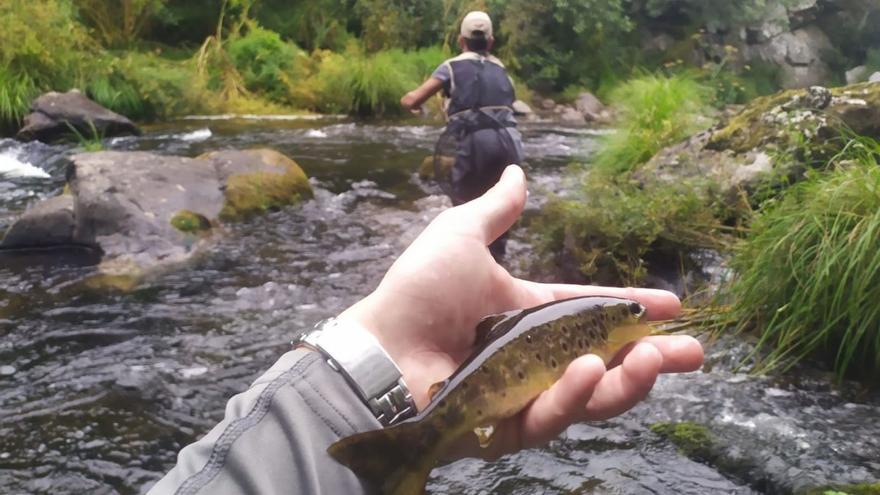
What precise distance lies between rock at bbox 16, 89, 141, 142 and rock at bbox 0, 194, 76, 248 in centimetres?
431

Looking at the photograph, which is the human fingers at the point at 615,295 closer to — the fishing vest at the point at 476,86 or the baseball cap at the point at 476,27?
the fishing vest at the point at 476,86

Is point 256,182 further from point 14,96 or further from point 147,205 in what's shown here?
point 14,96

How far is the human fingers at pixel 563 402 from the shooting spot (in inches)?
74.7

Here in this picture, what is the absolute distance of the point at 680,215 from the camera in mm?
6117

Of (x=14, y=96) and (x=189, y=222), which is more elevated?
(x=14, y=96)

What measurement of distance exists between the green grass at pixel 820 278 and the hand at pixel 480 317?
7.43 feet

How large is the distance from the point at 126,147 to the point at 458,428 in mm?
10987

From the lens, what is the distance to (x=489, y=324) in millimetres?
2352

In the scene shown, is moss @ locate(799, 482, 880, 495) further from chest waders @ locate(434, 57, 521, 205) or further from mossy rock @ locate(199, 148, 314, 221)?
mossy rock @ locate(199, 148, 314, 221)

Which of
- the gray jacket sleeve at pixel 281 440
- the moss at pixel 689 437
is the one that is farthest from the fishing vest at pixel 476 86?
the gray jacket sleeve at pixel 281 440

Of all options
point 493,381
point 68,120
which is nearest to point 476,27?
point 493,381

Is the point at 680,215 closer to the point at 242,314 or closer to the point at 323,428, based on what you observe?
the point at 242,314

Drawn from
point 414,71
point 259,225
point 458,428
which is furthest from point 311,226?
point 414,71

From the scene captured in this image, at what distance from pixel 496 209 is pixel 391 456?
3.07ft
